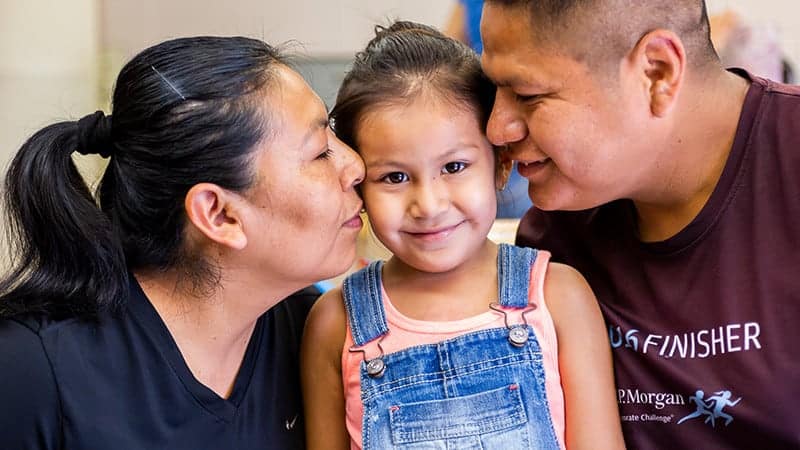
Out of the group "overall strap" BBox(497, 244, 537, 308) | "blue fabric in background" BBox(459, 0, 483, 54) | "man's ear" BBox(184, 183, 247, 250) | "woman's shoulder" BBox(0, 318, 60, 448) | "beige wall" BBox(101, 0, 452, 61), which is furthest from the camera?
"beige wall" BBox(101, 0, 452, 61)

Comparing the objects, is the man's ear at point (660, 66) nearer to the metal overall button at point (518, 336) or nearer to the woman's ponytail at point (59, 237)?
the metal overall button at point (518, 336)

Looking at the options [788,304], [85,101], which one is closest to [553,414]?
[788,304]

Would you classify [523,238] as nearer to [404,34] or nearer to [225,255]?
[404,34]

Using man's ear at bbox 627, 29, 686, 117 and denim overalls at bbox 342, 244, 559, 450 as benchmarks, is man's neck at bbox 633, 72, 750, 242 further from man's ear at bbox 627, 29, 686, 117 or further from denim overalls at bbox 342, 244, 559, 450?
denim overalls at bbox 342, 244, 559, 450

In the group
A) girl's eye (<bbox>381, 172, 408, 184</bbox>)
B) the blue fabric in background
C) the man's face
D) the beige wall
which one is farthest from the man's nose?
the beige wall

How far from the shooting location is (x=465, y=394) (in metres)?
1.35

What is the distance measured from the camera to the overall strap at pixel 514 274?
54.9 inches

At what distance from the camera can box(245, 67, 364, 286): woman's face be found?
1.33m

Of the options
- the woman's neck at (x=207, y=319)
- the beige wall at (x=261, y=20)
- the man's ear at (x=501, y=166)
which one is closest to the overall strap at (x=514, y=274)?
the man's ear at (x=501, y=166)

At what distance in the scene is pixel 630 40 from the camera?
130 cm

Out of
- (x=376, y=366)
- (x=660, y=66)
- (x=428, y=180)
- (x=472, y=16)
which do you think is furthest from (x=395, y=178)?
(x=472, y=16)

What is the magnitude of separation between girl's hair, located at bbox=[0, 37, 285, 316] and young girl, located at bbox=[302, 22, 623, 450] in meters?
0.21

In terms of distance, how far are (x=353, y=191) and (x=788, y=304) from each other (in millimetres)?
645

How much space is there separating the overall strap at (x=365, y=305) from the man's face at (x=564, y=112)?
1.00ft
